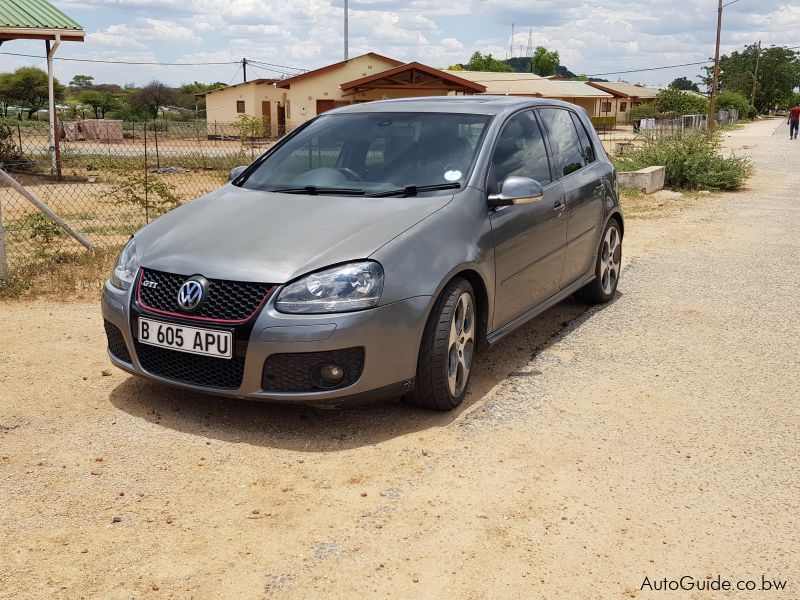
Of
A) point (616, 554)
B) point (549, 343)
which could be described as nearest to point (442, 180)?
point (549, 343)

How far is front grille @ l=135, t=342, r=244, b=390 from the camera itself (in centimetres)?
425

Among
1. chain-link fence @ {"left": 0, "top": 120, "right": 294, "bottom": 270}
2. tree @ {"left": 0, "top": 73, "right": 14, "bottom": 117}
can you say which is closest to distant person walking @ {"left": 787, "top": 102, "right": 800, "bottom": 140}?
chain-link fence @ {"left": 0, "top": 120, "right": 294, "bottom": 270}

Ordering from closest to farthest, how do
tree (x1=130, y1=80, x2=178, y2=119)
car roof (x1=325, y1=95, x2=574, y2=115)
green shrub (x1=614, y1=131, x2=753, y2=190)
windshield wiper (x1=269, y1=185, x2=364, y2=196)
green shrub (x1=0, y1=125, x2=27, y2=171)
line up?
windshield wiper (x1=269, y1=185, x2=364, y2=196)
car roof (x1=325, y1=95, x2=574, y2=115)
green shrub (x1=614, y1=131, x2=753, y2=190)
green shrub (x1=0, y1=125, x2=27, y2=171)
tree (x1=130, y1=80, x2=178, y2=119)

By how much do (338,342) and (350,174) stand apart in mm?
1513

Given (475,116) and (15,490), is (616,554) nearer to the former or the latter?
(15,490)

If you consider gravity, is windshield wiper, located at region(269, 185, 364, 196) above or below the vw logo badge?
above

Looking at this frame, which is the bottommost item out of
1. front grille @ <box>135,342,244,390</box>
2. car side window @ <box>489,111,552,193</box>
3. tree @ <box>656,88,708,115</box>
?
front grille @ <box>135,342,244,390</box>

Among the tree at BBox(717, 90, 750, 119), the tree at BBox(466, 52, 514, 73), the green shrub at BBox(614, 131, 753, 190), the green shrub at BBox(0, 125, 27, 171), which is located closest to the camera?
the green shrub at BBox(614, 131, 753, 190)

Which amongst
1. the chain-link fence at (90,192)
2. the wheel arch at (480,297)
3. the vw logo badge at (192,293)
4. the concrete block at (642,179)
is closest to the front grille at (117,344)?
the vw logo badge at (192,293)

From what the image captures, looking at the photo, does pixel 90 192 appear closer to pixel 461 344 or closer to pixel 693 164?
pixel 693 164

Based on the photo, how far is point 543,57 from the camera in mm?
129625

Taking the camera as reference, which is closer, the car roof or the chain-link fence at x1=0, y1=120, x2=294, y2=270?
the car roof

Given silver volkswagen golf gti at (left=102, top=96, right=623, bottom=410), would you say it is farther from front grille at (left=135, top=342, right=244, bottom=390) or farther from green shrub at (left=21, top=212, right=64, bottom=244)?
green shrub at (left=21, top=212, right=64, bottom=244)

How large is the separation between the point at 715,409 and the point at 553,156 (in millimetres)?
2114
